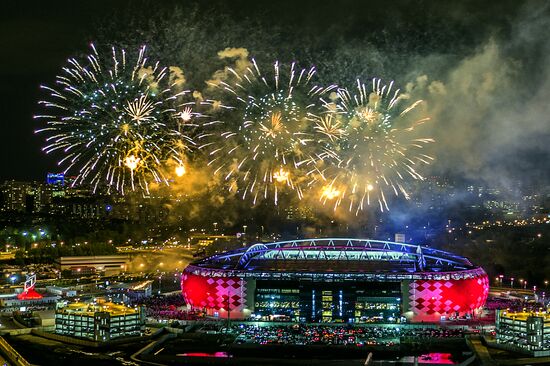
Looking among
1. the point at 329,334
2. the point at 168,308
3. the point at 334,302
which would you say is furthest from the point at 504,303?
the point at 168,308

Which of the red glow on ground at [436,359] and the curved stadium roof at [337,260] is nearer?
the red glow on ground at [436,359]

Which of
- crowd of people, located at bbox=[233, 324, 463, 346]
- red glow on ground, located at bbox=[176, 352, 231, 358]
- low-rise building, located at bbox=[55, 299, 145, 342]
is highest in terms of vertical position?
low-rise building, located at bbox=[55, 299, 145, 342]

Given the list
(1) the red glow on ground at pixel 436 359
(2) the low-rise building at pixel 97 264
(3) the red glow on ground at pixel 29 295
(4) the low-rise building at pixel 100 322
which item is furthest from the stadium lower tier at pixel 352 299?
(2) the low-rise building at pixel 97 264

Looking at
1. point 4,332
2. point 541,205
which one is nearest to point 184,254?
point 4,332

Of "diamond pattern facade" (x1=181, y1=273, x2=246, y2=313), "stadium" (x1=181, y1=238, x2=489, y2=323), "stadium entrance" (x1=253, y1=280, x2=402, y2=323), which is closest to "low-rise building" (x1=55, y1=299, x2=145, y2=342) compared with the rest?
"diamond pattern facade" (x1=181, y1=273, x2=246, y2=313)

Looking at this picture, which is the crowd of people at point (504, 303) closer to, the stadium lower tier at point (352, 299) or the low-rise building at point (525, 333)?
the stadium lower tier at point (352, 299)

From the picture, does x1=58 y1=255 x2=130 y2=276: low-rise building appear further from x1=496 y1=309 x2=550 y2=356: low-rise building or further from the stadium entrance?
x1=496 y1=309 x2=550 y2=356: low-rise building
